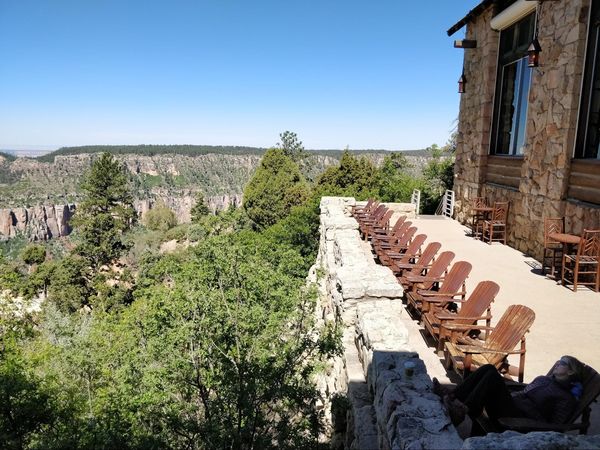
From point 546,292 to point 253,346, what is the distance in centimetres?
396

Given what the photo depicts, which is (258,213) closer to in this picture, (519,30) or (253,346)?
(519,30)

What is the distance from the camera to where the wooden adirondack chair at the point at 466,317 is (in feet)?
12.4

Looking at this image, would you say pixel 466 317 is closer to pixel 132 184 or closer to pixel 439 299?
pixel 439 299

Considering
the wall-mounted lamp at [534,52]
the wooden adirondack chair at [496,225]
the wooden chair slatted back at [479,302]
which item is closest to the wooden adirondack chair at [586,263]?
the wooden chair slatted back at [479,302]

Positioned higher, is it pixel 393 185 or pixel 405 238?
pixel 393 185

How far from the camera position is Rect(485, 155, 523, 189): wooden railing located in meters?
8.30

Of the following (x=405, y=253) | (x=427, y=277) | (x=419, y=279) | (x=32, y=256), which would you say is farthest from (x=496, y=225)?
(x=32, y=256)

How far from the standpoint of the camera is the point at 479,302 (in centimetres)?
397

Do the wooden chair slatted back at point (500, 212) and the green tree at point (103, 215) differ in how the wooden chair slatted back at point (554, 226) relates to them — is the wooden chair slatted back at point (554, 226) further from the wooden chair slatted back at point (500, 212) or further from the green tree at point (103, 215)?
the green tree at point (103, 215)

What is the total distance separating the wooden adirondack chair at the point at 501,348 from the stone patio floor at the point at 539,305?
0.87 ft

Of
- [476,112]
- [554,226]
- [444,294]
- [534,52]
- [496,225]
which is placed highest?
[534,52]

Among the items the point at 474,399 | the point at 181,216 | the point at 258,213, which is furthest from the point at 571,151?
the point at 181,216

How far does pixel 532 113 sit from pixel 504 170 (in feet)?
5.33

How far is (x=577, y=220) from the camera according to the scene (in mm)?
6230
